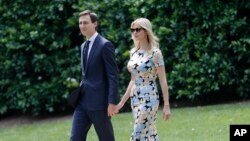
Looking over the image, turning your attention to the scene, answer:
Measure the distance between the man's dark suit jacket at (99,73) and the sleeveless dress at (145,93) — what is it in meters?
0.34

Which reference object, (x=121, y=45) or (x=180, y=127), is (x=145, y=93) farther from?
(x=121, y=45)

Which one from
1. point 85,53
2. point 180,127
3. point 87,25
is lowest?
point 180,127

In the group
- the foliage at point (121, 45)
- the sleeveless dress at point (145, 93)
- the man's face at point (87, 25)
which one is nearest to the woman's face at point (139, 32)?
the sleeveless dress at point (145, 93)

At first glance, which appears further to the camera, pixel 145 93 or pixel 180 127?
pixel 180 127

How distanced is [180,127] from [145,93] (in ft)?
10.2

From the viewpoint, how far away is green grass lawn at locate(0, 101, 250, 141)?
31.8 ft

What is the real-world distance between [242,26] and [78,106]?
575cm

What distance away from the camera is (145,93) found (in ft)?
24.1

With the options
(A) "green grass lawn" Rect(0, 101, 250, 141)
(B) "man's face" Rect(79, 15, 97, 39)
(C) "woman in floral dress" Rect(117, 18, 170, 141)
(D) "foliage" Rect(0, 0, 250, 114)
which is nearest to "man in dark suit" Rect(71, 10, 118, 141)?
(B) "man's face" Rect(79, 15, 97, 39)

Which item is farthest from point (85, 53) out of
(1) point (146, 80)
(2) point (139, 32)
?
(1) point (146, 80)

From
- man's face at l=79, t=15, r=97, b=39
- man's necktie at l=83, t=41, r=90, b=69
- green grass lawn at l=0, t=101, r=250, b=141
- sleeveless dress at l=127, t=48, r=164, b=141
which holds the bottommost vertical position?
green grass lawn at l=0, t=101, r=250, b=141

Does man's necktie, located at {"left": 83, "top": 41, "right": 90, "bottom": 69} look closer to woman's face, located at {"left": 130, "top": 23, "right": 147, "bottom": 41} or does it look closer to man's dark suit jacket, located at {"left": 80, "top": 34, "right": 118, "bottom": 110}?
man's dark suit jacket, located at {"left": 80, "top": 34, "right": 118, "bottom": 110}

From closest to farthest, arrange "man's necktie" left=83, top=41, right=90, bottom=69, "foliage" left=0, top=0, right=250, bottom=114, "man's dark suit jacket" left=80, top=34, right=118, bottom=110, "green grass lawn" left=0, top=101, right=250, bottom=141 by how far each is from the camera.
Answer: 1. "man's dark suit jacket" left=80, top=34, right=118, bottom=110
2. "man's necktie" left=83, top=41, right=90, bottom=69
3. "green grass lawn" left=0, top=101, right=250, bottom=141
4. "foliage" left=0, top=0, right=250, bottom=114

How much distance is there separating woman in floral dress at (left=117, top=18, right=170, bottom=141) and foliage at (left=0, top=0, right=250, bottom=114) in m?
5.16
